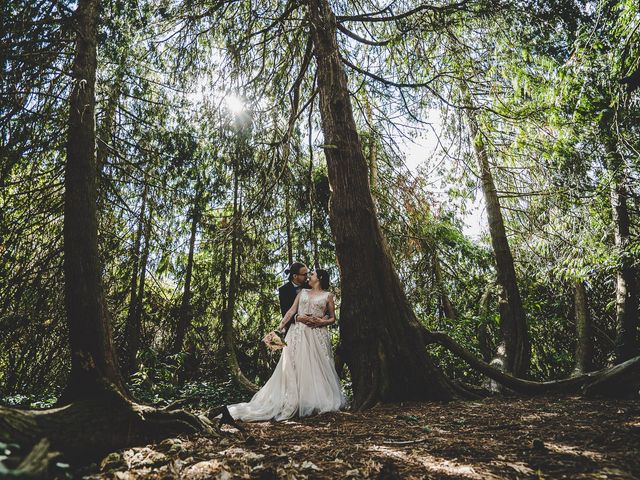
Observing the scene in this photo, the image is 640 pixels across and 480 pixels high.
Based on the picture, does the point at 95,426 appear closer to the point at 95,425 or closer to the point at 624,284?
the point at 95,425

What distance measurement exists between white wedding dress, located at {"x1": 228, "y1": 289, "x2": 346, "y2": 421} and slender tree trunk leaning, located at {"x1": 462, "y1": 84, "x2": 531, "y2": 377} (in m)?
3.61

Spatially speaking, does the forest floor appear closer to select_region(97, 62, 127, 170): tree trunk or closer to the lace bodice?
the lace bodice

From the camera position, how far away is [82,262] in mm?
3322

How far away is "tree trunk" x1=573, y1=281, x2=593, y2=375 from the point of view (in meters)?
7.98

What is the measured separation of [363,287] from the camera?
5.35 metres

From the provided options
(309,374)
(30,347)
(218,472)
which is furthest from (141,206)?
(218,472)

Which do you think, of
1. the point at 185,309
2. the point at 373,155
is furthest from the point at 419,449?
the point at 373,155

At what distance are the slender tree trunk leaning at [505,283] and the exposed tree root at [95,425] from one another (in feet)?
19.2

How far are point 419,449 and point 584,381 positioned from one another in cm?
386

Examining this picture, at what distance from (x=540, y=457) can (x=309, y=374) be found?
10.7 feet

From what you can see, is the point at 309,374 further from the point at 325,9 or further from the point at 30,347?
the point at 325,9

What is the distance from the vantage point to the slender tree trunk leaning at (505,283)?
6.97 metres

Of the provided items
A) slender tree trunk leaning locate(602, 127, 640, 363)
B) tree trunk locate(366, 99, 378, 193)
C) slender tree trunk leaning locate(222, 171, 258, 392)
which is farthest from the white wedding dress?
slender tree trunk leaning locate(602, 127, 640, 363)

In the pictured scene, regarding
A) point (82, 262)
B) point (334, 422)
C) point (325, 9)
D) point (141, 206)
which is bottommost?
point (334, 422)
